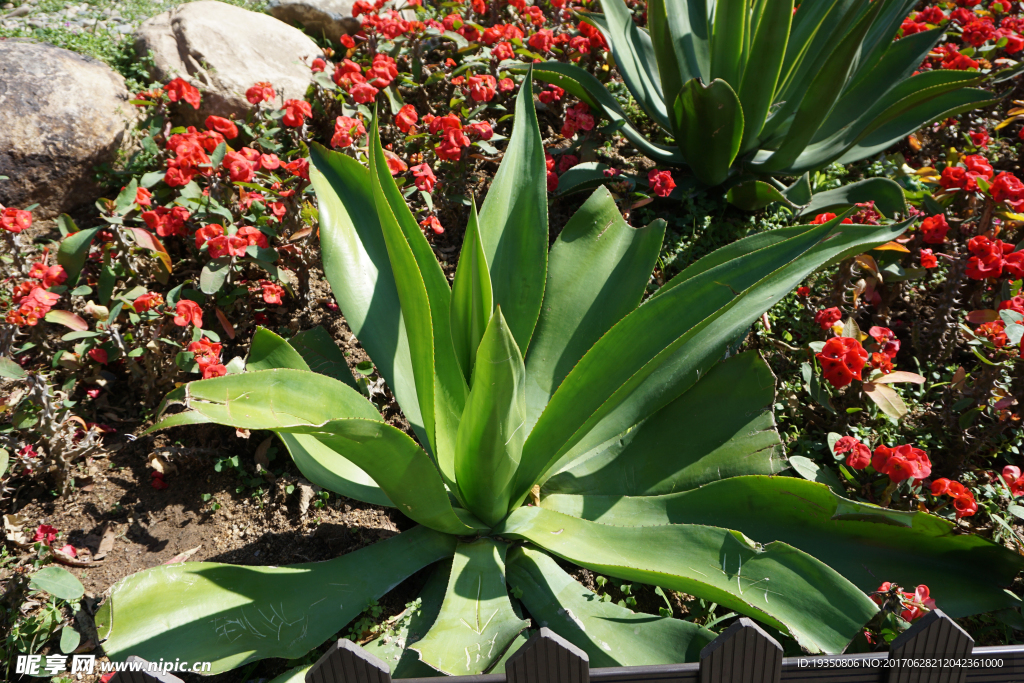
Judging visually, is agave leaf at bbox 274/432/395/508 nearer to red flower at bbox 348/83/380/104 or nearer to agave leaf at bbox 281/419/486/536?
agave leaf at bbox 281/419/486/536

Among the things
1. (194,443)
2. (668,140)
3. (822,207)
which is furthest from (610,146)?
(194,443)

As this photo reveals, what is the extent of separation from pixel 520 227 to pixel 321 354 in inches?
26.9

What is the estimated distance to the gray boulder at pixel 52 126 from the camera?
94.9 inches

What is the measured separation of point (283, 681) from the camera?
1281 millimetres

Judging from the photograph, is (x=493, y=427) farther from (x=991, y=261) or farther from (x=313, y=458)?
(x=991, y=261)

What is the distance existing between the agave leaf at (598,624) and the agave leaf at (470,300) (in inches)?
19.2

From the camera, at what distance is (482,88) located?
2543 mm

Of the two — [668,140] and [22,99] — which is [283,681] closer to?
[22,99]

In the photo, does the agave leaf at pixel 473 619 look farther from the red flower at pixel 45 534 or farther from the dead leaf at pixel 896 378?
the dead leaf at pixel 896 378

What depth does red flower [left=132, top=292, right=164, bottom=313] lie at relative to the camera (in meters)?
1.89

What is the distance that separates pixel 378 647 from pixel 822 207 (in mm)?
2114

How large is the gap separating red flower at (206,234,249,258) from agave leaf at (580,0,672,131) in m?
1.53

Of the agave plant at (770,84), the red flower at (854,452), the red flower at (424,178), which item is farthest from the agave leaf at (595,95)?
the red flower at (854,452)

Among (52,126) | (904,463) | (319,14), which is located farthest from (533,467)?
(319,14)
